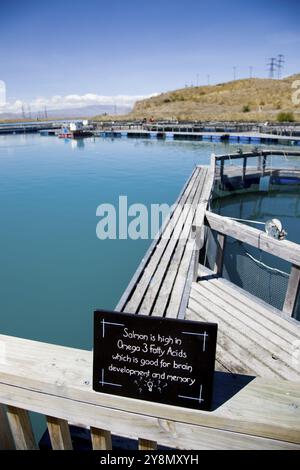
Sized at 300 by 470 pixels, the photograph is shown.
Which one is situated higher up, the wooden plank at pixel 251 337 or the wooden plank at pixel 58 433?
the wooden plank at pixel 58 433

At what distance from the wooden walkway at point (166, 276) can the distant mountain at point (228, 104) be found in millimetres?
45830

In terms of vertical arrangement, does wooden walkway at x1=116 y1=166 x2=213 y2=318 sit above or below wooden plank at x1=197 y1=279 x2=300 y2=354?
above

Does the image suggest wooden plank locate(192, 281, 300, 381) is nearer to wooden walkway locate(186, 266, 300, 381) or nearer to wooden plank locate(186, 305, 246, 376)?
wooden walkway locate(186, 266, 300, 381)

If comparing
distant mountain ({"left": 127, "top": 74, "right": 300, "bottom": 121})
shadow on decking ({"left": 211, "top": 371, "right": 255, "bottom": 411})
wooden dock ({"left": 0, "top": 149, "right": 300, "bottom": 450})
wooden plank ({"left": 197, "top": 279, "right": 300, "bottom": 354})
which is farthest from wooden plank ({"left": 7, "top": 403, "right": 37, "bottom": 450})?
distant mountain ({"left": 127, "top": 74, "right": 300, "bottom": 121})

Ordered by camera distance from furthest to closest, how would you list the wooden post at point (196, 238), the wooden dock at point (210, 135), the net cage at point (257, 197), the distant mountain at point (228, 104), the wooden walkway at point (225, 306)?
the distant mountain at point (228, 104) < the wooden dock at point (210, 135) < the net cage at point (257, 197) < the wooden post at point (196, 238) < the wooden walkway at point (225, 306)

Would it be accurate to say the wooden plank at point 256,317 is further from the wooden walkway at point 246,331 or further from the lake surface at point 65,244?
the lake surface at point 65,244

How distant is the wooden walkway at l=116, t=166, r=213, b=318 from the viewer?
4.05 m

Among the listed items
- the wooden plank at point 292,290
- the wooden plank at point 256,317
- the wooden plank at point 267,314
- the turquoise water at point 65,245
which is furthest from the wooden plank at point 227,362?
the turquoise water at point 65,245

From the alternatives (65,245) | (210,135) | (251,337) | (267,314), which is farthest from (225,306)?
(210,135)

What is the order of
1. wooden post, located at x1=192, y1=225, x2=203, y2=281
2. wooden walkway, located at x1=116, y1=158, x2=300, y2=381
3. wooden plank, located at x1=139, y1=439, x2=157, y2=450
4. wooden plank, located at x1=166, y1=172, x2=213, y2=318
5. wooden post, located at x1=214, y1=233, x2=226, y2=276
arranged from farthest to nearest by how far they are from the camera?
wooden post, located at x1=214, y1=233, x2=226, y2=276
wooden post, located at x1=192, y1=225, x2=203, y2=281
wooden plank, located at x1=166, y1=172, x2=213, y2=318
wooden walkway, located at x1=116, y1=158, x2=300, y2=381
wooden plank, located at x1=139, y1=439, x2=157, y2=450

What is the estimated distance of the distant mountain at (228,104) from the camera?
180 feet

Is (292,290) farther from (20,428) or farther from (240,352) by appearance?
(20,428)
